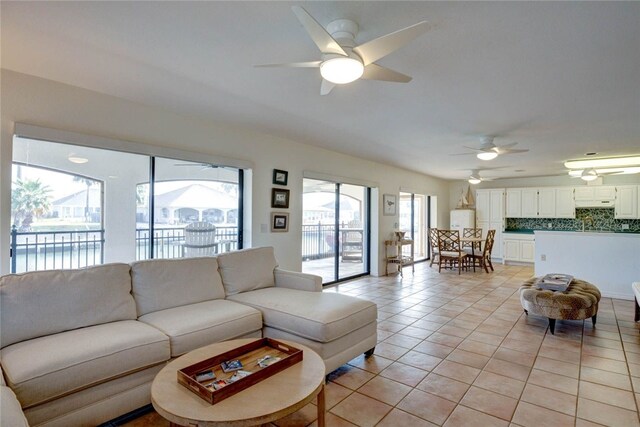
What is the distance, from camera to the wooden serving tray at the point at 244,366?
60.5 inches

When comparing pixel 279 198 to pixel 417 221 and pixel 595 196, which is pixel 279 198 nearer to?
pixel 417 221

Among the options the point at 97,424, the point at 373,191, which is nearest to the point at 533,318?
the point at 373,191

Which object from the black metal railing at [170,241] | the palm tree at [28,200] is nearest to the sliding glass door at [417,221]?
the black metal railing at [170,241]

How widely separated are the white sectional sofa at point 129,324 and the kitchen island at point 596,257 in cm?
467

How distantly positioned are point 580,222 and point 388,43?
926 centimetres

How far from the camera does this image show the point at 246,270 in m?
3.37

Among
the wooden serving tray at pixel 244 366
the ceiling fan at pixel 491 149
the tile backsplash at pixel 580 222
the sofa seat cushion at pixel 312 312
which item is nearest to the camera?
the wooden serving tray at pixel 244 366

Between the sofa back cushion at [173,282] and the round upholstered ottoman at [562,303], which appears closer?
the sofa back cushion at [173,282]

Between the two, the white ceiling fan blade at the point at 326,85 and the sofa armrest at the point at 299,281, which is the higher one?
the white ceiling fan blade at the point at 326,85

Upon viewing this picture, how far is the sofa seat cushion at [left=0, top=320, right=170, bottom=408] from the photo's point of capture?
5.51 feet

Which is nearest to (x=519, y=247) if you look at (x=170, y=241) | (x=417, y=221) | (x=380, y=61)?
(x=417, y=221)

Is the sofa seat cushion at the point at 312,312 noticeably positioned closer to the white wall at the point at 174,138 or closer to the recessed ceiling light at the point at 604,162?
the white wall at the point at 174,138

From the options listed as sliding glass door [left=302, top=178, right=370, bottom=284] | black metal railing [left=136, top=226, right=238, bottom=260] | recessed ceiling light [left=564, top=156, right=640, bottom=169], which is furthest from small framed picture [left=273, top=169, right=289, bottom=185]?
recessed ceiling light [left=564, top=156, right=640, bottom=169]

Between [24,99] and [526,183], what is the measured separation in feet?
33.9
